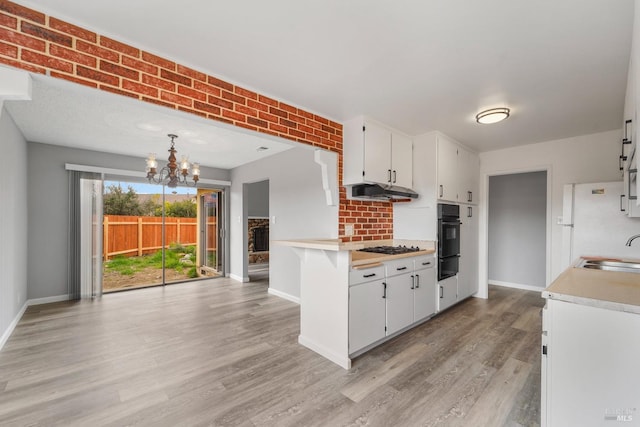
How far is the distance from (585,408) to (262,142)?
3.98m

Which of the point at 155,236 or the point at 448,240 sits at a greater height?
the point at 448,240

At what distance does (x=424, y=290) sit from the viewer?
312cm

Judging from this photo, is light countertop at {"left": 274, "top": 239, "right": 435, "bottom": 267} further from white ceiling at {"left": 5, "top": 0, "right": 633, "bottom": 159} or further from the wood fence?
the wood fence

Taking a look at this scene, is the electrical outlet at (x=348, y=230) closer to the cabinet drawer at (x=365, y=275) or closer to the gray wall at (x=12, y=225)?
the cabinet drawer at (x=365, y=275)

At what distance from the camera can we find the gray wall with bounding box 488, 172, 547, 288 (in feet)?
15.4

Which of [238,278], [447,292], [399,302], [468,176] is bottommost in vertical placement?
[238,278]

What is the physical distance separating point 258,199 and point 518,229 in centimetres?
556

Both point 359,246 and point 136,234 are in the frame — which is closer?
point 359,246

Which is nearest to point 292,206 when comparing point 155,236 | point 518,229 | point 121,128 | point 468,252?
point 121,128

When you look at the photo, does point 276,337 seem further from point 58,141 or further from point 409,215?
point 58,141

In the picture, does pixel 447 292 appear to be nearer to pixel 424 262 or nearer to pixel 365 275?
pixel 424 262

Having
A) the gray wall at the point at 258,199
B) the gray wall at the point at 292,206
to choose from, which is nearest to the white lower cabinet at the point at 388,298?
the gray wall at the point at 292,206

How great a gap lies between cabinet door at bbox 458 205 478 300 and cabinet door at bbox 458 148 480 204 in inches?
5.9

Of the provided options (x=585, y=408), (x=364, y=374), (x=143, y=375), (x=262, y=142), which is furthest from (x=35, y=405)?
(x=262, y=142)
